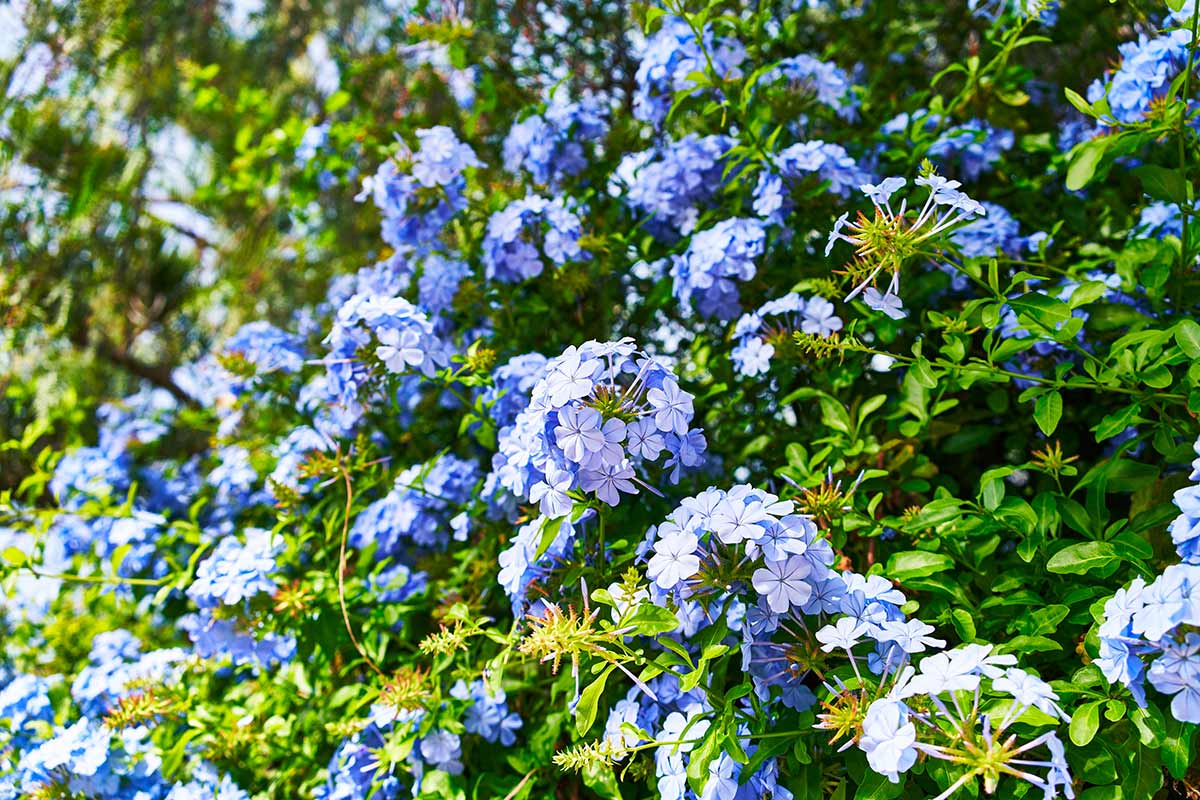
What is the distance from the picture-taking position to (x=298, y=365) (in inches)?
73.6

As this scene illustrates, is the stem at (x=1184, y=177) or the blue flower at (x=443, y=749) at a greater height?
the stem at (x=1184, y=177)

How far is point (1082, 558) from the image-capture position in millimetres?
1097

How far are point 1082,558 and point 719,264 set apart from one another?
0.67m

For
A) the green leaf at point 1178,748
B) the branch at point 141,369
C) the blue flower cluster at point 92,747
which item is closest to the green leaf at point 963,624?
the green leaf at point 1178,748

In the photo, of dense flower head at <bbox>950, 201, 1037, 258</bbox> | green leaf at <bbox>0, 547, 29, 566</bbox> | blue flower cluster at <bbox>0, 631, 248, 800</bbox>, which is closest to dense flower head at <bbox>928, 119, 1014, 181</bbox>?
dense flower head at <bbox>950, 201, 1037, 258</bbox>

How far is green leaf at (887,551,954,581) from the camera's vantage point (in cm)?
116

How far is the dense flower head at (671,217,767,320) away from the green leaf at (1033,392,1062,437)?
469 mm

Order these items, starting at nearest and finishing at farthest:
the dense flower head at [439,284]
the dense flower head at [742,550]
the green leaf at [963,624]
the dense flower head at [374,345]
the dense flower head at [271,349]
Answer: the dense flower head at [742,550] → the green leaf at [963,624] → the dense flower head at [374,345] → the dense flower head at [439,284] → the dense flower head at [271,349]

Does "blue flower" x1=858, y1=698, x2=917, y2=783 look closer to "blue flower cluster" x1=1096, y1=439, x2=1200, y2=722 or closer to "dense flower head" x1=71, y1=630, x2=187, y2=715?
"blue flower cluster" x1=1096, y1=439, x2=1200, y2=722

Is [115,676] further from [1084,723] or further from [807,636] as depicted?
[1084,723]

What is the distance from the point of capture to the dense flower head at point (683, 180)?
1.63 m

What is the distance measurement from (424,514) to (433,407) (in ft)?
0.99

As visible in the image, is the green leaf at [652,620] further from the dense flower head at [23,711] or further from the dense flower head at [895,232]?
the dense flower head at [23,711]

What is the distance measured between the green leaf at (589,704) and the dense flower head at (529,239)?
803 millimetres
